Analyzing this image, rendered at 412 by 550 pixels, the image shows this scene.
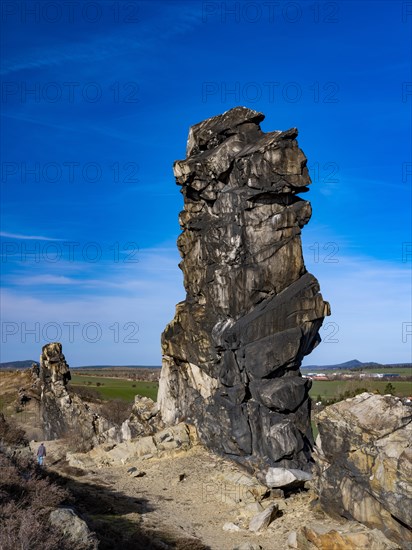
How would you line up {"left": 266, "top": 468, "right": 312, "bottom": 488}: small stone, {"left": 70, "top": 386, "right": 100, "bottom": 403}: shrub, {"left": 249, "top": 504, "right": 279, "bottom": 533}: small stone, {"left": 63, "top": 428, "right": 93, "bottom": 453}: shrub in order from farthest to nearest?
1. {"left": 70, "top": 386, "right": 100, "bottom": 403}: shrub
2. {"left": 63, "top": 428, "right": 93, "bottom": 453}: shrub
3. {"left": 266, "top": 468, "right": 312, "bottom": 488}: small stone
4. {"left": 249, "top": 504, "right": 279, "bottom": 533}: small stone

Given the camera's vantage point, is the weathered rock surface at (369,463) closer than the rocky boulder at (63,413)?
Yes

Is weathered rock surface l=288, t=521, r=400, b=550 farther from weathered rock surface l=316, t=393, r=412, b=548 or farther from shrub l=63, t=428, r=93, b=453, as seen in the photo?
shrub l=63, t=428, r=93, b=453

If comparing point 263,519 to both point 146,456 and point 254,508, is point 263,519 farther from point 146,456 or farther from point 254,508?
point 146,456

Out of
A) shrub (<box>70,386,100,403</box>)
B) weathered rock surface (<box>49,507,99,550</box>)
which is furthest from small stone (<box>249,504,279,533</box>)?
shrub (<box>70,386,100,403</box>)

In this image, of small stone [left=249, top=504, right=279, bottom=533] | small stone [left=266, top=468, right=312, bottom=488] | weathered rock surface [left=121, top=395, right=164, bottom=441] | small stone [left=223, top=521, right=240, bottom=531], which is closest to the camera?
small stone [left=249, top=504, right=279, bottom=533]

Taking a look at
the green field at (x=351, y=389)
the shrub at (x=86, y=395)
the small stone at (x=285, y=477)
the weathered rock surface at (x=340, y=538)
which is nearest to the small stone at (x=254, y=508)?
the small stone at (x=285, y=477)

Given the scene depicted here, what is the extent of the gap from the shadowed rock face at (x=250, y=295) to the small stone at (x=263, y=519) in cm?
548

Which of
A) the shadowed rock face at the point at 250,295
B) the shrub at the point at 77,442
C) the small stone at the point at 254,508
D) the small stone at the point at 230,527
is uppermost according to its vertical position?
the shadowed rock face at the point at 250,295

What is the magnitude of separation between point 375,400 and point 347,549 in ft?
17.7

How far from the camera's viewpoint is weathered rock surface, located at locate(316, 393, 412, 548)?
17906 mm

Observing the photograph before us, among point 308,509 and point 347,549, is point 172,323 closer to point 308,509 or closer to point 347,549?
point 308,509

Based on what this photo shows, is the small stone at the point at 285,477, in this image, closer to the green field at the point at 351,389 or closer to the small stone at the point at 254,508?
the small stone at the point at 254,508

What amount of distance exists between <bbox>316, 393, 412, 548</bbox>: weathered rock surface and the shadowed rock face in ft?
27.2

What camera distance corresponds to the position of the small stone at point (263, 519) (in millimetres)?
22844
